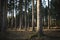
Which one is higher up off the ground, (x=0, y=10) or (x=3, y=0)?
(x=3, y=0)

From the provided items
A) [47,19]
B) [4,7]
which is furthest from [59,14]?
[4,7]

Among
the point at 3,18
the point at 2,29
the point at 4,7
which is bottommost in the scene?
the point at 2,29

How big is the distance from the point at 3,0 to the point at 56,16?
7.22 meters

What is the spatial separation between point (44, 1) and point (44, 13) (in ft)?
6.96

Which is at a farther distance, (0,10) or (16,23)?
(16,23)

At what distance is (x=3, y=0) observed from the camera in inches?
750

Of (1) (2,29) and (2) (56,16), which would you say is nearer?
(1) (2,29)

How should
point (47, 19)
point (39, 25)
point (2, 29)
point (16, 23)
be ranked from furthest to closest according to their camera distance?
point (16, 23) < point (47, 19) < point (2, 29) < point (39, 25)

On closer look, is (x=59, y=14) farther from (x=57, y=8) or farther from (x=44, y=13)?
(x=44, y=13)

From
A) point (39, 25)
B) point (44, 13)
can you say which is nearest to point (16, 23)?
point (44, 13)

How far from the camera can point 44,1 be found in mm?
23031

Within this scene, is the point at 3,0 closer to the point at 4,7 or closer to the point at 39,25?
the point at 4,7

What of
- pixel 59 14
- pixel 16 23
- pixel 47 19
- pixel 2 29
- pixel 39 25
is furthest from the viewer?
pixel 16 23

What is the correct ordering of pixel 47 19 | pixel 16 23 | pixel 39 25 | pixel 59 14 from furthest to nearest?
1. pixel 16 23
2. pixel 47 19
3. pixel 59 14
4. pixel 39 25
